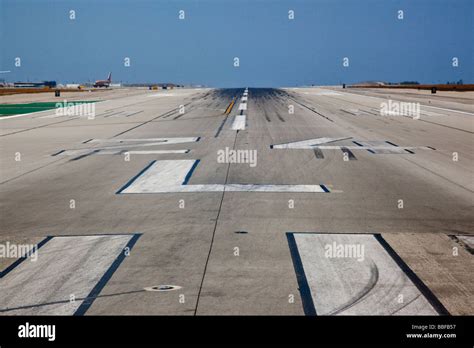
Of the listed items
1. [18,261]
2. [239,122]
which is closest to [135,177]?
[18,261]

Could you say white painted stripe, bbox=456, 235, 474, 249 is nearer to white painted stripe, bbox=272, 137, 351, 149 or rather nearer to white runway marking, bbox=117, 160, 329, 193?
white runway marking, bbox=117, 160, 329, 193

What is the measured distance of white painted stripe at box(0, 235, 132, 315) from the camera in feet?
24.4

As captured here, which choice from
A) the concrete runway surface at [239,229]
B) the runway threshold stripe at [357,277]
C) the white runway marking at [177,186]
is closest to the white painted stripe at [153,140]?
the concrete runway surface at [239,229]

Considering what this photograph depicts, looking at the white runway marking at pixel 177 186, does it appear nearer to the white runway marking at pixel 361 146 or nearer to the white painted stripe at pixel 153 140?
the white runway marking at pixel 361 146

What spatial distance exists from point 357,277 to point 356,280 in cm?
14

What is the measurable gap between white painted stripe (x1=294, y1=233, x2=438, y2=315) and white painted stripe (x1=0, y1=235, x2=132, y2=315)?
305 cm

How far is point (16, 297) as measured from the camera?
7746 mm

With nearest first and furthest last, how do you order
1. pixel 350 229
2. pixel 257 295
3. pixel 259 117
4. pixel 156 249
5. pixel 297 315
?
1. pixel 297 315
2. pixel 257 295
3. pixel 156 249
4. pixel 350 229
5. pixel 259 117

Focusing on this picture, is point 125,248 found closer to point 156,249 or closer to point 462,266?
point 156,249

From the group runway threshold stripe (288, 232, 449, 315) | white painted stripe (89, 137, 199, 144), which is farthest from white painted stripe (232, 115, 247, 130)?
runway threshold stripe (288, 232, 449, 315)

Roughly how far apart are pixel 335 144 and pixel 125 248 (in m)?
15.5
